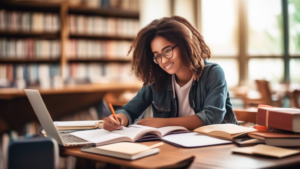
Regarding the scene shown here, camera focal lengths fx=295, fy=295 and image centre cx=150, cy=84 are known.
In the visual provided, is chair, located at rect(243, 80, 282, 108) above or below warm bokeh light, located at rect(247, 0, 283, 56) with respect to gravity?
below

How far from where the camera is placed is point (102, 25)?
15.0 feet

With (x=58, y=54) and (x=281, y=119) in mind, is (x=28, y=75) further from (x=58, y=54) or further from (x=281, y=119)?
(x=281, y=119)

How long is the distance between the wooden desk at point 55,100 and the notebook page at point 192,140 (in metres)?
2.97

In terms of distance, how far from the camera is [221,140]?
1.06 meters

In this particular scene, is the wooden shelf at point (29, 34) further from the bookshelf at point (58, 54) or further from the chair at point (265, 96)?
the chair at point (265, 96)

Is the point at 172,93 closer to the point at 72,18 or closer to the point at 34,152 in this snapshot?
the point at 34,152

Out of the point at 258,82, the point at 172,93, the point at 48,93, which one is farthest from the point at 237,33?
the point at 172,93

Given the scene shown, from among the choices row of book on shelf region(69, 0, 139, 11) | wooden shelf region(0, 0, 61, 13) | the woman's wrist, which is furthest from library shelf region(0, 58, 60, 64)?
the woman's wrist

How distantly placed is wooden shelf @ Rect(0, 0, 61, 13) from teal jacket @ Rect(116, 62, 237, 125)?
117 inches

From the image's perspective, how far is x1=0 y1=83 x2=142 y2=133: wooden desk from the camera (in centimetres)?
358

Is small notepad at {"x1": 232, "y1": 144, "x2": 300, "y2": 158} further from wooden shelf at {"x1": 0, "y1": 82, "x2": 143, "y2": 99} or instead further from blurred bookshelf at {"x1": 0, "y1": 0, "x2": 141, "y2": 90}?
blurred bookshelf at {"x1": 0, "y1": 0, "x2": 141, "y2": 90}

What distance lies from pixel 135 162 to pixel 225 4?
17.5 ft

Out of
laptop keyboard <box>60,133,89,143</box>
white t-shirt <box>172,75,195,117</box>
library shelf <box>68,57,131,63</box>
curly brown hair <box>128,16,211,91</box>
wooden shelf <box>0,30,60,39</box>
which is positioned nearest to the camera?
laptop keyboard <box>60,133,89,143</box>

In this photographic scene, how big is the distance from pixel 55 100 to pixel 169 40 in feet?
9.25
